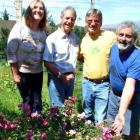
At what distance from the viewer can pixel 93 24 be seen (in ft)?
18.0

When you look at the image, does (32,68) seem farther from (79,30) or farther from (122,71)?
(79,30)

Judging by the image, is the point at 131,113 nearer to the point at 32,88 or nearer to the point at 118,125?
the point at 118,125

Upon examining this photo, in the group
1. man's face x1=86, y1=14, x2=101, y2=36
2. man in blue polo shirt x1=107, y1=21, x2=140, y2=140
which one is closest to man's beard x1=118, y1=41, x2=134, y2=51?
man in blue polo shirt x1=107, y1=21, x2=140, y2=140

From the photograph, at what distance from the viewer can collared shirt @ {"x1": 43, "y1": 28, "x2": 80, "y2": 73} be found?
559 centimetres

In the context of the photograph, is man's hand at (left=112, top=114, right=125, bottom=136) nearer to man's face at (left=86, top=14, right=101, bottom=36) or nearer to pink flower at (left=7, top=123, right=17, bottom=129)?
pink flower at (left=7, top=123, right=17, bottom=129)

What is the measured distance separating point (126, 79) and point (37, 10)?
156cm

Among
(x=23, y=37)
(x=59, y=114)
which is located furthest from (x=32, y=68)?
(x=59, y=114)

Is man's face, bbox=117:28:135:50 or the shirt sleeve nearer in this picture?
man's face, bbox=117:28:135:50

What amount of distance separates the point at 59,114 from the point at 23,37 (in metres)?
1.11

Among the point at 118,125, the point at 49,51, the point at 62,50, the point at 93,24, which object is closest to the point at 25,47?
the point at 49,51

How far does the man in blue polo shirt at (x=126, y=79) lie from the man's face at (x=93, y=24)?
51cm

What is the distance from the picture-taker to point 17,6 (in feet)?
50.2

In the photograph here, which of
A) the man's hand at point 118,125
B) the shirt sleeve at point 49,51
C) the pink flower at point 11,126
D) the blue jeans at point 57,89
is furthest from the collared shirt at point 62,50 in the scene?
the man's hand at point 118,125

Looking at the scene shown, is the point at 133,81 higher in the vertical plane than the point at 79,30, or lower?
higher
